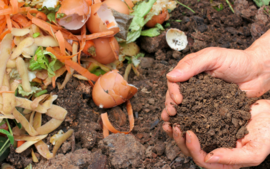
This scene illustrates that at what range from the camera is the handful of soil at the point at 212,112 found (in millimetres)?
1416

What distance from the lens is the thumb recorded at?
149cm

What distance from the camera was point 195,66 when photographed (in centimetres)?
152

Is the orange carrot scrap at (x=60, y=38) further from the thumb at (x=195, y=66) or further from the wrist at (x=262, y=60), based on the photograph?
the wrist at (x=262, y=60)

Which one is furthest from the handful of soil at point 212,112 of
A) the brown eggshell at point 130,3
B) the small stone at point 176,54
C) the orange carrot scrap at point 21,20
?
the orange carrot scrap at point 21,20

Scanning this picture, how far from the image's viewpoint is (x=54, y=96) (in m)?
1.88

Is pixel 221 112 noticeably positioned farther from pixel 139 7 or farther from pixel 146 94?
pixel 139 7

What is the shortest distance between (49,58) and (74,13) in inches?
16.7

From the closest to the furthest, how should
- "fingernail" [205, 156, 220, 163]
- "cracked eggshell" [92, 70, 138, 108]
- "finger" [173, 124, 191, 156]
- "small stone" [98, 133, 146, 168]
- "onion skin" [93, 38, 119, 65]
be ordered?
"fingernail" [205, 156, 220, 163]
"finger" [173, 124, 191, 156]
"small stone" [98, 133, 146, 168]
"cracked eggshell" [92, 70, 138, 108]
"onion skin" [93, 38, 119, 65]

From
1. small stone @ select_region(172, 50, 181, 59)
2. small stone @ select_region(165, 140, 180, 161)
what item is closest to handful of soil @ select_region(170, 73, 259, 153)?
small stone @ select_region(165, 140, 180, 161)

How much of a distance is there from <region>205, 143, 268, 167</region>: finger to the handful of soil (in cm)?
7

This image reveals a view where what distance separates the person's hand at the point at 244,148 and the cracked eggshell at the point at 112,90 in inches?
23.4

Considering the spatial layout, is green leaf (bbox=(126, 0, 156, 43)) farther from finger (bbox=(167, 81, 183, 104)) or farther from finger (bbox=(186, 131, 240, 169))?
finger (bbox=(186, 131, 240, 169))

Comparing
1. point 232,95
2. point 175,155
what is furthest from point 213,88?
point 175,155

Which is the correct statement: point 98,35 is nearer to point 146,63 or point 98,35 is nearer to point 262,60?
point 146,63
